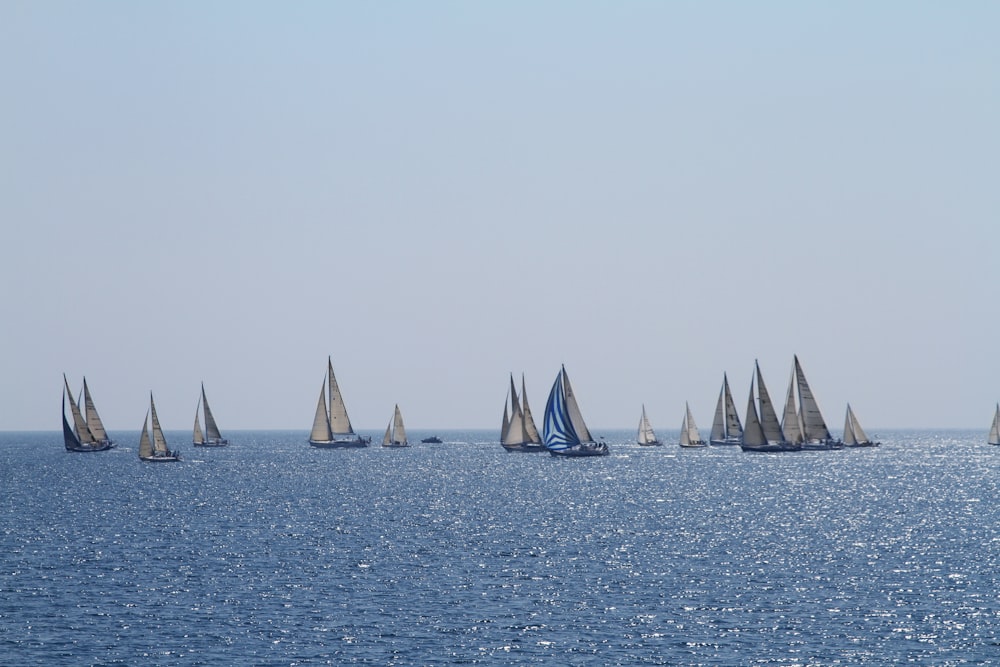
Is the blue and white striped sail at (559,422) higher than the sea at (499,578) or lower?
higher

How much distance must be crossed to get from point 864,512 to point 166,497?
201ft

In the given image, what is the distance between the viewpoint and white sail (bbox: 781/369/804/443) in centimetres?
17950

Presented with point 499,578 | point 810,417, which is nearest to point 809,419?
point 810,417

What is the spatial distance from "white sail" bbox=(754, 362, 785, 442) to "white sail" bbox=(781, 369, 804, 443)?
1.20 metres

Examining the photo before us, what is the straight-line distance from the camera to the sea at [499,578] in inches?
1826

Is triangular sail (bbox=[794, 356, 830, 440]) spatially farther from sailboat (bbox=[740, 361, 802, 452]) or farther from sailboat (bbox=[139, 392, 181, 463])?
sailboat (bbox=[139, 392, 181, 463])

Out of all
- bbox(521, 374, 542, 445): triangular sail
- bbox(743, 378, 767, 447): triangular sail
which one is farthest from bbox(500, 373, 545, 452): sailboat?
bbox(743, 378, 767, 447): triangular sail

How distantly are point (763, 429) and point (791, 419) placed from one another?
4.88 m

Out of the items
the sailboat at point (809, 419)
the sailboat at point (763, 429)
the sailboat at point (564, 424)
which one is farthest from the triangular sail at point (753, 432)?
the sailboat at point (564, 424)

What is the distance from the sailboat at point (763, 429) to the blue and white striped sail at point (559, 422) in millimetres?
25367

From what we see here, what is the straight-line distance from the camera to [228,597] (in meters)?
57.2

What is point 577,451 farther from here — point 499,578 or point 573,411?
point 499,578

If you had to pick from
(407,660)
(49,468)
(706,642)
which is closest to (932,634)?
(706,642)

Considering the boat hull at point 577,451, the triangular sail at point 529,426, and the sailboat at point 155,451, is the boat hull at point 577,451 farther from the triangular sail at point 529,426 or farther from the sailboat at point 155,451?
the sailboat at point 155,451
